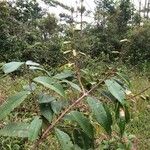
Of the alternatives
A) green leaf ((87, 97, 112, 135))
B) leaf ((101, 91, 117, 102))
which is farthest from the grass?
green leaf ((87, 97, 112, 135))

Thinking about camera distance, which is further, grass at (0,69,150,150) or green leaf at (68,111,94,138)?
grass at (0,69,150,150)

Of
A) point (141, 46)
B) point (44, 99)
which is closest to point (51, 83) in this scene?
point (44, 99)

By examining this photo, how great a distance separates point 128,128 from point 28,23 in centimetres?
873

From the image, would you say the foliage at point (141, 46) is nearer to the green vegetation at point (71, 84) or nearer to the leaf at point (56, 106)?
the green vegetation at point (71, 84)

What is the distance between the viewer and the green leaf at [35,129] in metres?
1.24

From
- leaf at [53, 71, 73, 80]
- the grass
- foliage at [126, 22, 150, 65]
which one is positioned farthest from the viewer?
foliage at [126, 22, 150, 65]

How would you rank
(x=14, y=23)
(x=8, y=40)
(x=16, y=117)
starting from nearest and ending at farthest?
(x=16, y=117)
(x=8, y=40)
(x=14, y=23)

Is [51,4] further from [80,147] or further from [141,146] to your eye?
[80,147]

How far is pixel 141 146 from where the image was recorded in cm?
514

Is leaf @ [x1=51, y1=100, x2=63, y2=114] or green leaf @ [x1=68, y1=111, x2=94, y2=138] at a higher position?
leaf @ [x1=51, y1=100, x2=63, y2=114]

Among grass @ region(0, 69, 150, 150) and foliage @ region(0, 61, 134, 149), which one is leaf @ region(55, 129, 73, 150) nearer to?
foliage @ region(0, 61, 134, 149)

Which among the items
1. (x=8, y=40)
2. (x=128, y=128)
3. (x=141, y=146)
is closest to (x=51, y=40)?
(x=8, y=40)

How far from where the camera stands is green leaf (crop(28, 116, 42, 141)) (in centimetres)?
124

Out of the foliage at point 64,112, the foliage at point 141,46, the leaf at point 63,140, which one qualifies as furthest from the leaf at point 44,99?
the foliage at point 141,46
